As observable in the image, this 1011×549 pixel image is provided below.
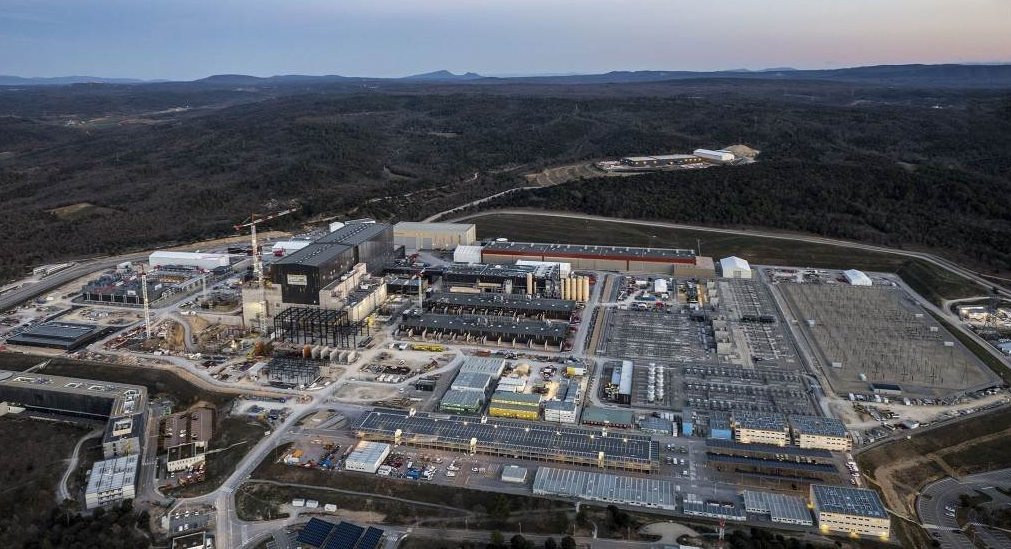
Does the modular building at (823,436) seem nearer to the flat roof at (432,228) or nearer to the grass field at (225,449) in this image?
the grass field at (225,449)

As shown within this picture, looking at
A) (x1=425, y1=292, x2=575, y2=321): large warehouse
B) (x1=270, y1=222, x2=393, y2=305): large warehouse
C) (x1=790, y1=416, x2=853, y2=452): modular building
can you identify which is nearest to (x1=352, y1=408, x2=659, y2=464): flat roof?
(x1=790, y1=416, x2=853, y2=452): modular building

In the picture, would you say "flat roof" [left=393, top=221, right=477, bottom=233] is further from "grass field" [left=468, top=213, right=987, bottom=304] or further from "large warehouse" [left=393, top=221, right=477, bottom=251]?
"grass field" [left=468, top=213, right=987, bottom=304]

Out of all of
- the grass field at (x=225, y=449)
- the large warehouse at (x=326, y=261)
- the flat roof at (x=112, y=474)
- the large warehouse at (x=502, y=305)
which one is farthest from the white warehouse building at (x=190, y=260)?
the flat roof at (x=112, y=474)

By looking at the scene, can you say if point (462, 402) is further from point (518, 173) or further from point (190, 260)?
point (518, 173)

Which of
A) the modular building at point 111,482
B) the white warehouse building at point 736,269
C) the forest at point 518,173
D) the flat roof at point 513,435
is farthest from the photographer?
the forest at point 518,173

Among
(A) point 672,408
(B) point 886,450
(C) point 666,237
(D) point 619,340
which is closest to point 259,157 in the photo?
(C) point 666,237

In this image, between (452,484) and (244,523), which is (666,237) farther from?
(244,523)

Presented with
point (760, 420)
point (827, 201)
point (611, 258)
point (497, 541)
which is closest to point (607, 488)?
point (497, 541)
